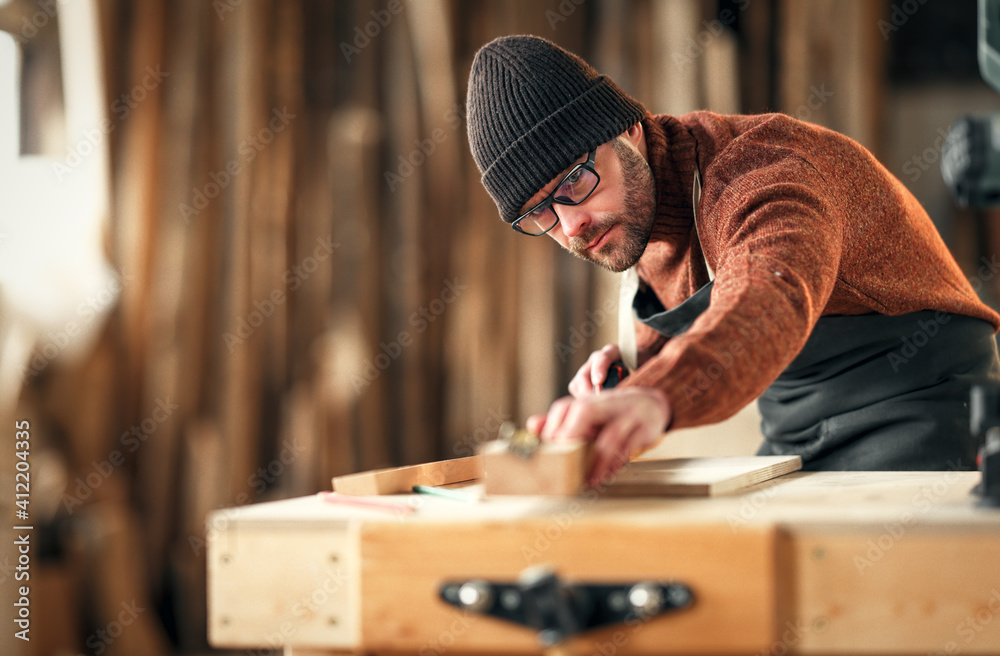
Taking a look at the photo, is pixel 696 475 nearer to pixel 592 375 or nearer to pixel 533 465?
pixel 533 465

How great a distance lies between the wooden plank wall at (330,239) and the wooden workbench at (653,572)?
1.94 meters

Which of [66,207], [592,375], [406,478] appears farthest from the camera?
[66,207]

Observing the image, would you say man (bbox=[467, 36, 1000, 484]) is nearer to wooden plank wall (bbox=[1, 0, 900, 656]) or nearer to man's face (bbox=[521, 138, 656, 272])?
man's face (bbox=[521, 138, 656, 272])

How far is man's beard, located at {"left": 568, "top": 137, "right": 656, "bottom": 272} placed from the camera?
1498 mm

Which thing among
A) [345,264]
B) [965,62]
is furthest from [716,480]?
[965,62]

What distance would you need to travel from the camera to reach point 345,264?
287 cm

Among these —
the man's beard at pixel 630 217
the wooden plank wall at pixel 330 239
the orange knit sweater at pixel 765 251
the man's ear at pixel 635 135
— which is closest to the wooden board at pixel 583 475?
the orange knit sweater at pixel 765 251

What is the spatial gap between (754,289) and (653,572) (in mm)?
384

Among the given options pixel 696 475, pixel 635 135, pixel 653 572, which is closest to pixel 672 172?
pixel 635 135

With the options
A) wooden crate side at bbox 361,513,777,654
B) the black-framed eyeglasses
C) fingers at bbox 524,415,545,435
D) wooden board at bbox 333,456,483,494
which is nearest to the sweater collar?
the black-framed eyeglasses

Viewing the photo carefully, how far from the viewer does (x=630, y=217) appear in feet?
4.95

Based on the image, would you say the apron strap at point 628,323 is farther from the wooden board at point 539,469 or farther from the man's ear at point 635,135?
the wooden board at point 539,469

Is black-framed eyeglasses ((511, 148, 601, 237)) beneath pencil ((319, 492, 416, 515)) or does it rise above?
above

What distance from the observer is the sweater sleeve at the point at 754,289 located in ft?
2.98
